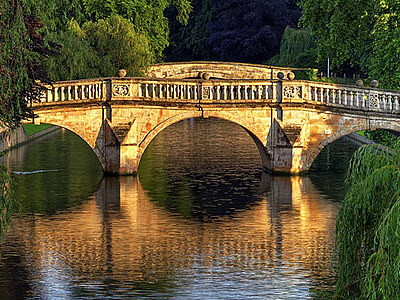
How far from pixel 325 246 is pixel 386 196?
23.7ft

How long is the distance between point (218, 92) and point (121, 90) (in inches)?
132

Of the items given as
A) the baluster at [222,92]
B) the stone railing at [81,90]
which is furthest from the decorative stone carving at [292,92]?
the stone railing at [81,90]

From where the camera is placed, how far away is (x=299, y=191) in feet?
93.9

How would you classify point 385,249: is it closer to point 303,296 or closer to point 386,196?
point 386,196

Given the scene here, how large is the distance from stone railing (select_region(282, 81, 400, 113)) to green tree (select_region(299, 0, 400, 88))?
1.85 metres

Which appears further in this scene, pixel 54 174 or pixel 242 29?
pixel 242 29

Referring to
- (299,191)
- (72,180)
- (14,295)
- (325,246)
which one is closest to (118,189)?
(72,180)

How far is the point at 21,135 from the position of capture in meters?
44.9

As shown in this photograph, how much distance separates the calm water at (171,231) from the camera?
16859 mm

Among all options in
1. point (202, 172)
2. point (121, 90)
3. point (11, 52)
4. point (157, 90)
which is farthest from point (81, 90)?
point (11, 52)

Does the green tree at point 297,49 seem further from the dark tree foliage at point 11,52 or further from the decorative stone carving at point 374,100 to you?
the dark tree foliage at point 11,52

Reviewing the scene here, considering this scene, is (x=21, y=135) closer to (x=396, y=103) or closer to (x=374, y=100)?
(x=374, y=100)

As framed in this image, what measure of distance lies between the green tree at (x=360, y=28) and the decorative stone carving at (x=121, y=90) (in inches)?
386

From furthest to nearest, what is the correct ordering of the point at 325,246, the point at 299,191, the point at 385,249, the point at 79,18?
the point at 79,18 < the point at 299,191 < the point at 325,246 < the point at 385,249
